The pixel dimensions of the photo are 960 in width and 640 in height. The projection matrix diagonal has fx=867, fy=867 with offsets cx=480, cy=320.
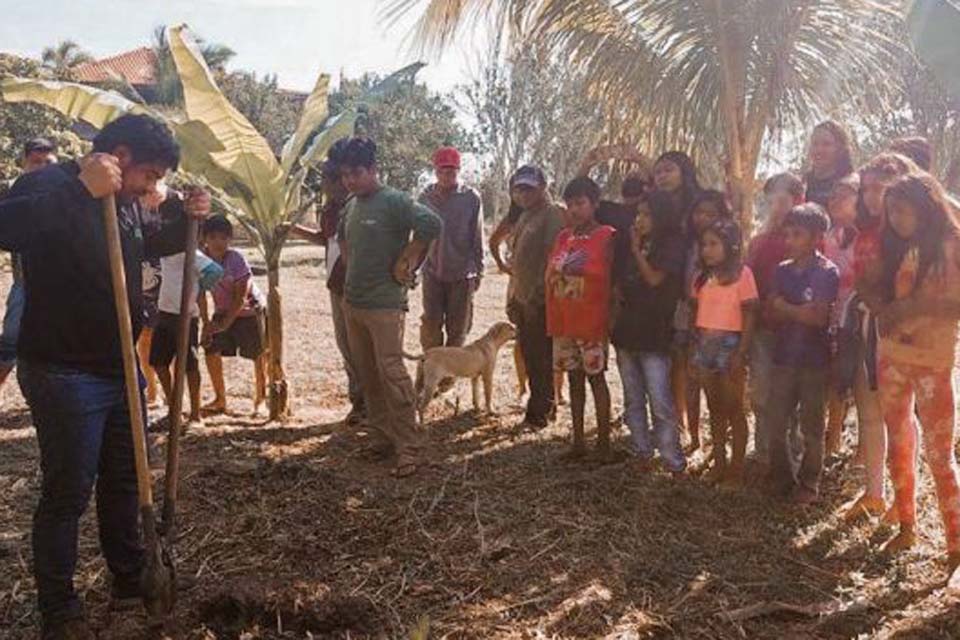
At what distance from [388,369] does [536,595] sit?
2003 millimetres

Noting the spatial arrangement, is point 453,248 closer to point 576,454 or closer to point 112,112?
point 576,454

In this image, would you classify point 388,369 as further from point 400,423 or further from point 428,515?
point 428,515

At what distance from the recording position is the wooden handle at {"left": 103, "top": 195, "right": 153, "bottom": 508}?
291cm

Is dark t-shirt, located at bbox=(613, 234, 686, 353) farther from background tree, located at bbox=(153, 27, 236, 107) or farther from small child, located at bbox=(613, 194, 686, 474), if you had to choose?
background tree, located at bbox=(153, 27, 236, 107)

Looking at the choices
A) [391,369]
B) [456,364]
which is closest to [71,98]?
[391,369]

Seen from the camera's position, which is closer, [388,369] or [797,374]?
[797,374]

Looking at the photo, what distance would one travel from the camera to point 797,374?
14.9 ft

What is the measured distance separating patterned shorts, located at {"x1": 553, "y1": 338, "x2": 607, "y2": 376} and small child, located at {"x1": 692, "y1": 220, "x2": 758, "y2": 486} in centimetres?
56

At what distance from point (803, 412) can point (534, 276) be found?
6.85ft

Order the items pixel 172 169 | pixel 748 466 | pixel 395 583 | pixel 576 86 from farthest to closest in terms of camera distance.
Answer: pixel 576 86, pixel 748 466, pixel 395 583, pixel 172 169

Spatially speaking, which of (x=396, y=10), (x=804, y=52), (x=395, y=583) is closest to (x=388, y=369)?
(x=395, y=583)

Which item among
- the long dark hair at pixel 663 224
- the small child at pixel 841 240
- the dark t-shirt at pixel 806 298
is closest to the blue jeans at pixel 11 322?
the long dark hair at pixel 663 224

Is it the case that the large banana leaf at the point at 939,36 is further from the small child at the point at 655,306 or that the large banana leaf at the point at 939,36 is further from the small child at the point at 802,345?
the small child at the point at 655,306

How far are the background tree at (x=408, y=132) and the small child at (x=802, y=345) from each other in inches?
1143
